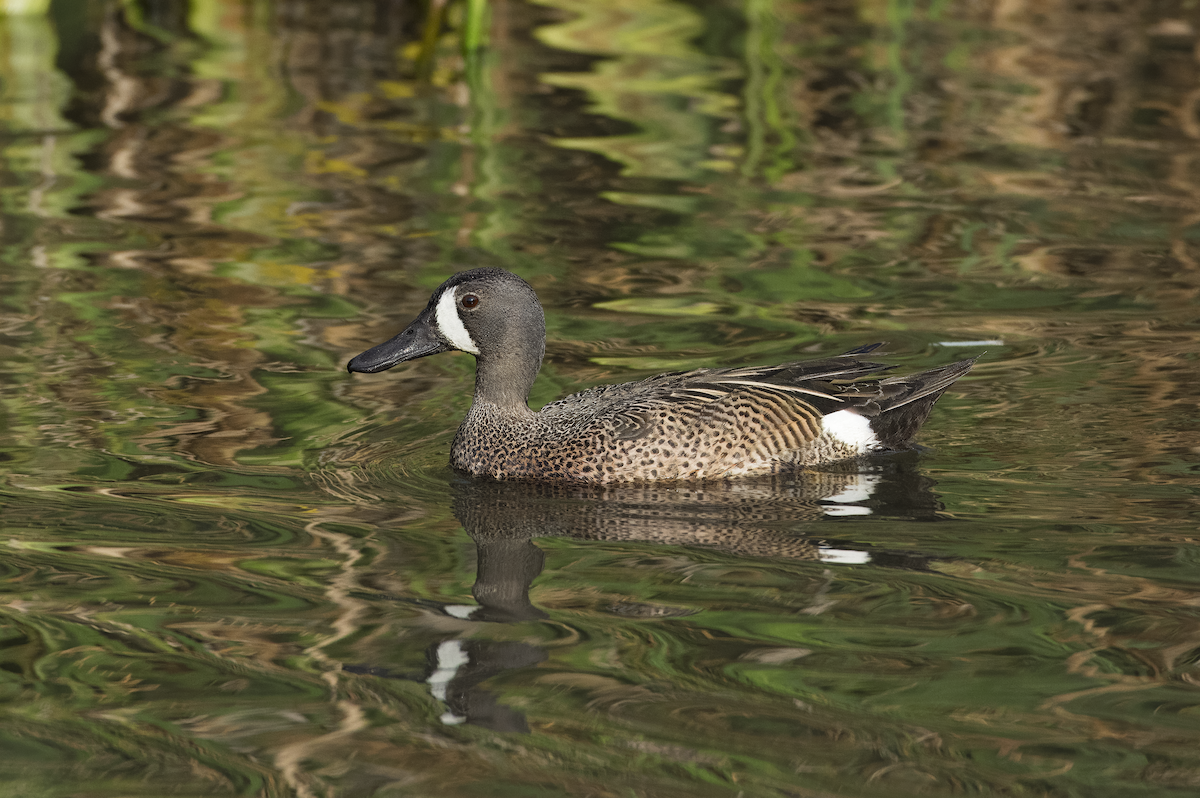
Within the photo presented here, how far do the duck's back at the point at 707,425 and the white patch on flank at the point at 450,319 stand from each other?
0.31 m

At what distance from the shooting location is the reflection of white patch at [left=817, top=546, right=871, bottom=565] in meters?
5.73

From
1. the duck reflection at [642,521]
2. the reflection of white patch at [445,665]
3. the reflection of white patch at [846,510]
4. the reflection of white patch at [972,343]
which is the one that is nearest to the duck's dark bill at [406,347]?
the duck reflection at [642,521]

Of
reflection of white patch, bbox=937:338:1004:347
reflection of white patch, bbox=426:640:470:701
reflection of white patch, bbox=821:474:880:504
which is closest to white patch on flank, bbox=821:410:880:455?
reflection of white patch, bbox=821:474:880:504

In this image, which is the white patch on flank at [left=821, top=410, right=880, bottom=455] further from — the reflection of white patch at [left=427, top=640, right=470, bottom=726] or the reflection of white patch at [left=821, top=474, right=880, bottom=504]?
the reflection of white patch at [left=427, top=640, right=470, bottom=726]

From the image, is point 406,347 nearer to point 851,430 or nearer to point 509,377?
point 509,377

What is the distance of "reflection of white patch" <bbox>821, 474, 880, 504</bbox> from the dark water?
26mm

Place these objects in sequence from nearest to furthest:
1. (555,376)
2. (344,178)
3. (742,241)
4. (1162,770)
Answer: (1162,770) → (555,376) → (742,241) → (344,178)

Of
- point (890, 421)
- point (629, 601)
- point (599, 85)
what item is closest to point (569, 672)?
point (629, 601)

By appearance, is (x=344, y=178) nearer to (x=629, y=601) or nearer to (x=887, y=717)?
(x=629, y=601)

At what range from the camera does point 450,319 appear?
698 cm

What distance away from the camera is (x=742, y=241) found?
33.5 ft

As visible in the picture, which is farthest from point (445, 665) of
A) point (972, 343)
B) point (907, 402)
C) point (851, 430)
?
point (972, 343)

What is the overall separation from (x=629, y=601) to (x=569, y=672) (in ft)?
1.96

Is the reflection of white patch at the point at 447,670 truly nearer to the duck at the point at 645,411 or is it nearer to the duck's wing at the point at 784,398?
the duck at the point at 645,411
